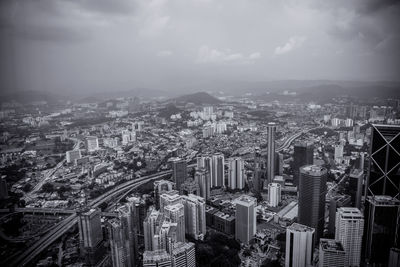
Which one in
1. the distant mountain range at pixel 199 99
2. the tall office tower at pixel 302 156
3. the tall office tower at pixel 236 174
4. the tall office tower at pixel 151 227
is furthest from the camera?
the distant mountain range at pixel 199 99

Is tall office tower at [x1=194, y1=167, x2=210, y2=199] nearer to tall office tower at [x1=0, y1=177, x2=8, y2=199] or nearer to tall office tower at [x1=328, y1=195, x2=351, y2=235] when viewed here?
tall office tower at [x1=328, y1=195, x2=351, y2=235]

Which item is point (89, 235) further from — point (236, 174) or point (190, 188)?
point (236, 174)

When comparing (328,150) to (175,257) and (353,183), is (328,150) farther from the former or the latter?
(175,257)

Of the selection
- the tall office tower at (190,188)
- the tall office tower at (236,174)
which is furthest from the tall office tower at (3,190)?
the tall office tower at (236,174)

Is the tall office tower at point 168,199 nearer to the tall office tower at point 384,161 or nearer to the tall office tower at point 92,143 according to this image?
the tall office tower at point 384,161

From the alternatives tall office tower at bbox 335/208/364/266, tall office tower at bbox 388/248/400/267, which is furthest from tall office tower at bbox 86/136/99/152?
tall office tower at bbox 388/248/400/267
